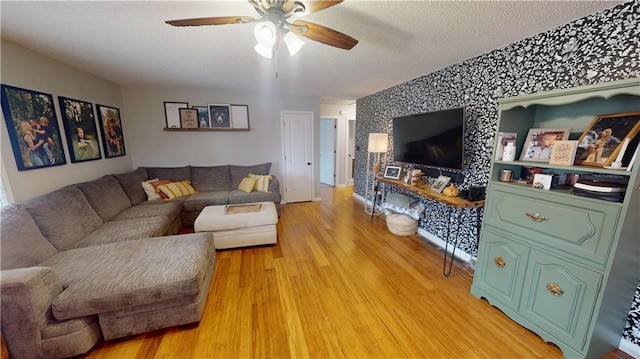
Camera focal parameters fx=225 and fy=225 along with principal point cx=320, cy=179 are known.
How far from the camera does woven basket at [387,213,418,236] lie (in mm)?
3314

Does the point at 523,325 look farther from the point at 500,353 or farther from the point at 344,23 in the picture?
the point at 344,23

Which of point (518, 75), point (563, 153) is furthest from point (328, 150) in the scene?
point (563, 153)

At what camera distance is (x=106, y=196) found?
283cm

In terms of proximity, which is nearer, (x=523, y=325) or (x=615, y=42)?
(x=615, y=42)

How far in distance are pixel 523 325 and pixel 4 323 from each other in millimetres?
3429

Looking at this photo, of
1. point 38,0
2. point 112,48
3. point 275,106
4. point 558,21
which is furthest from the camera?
point 275,106

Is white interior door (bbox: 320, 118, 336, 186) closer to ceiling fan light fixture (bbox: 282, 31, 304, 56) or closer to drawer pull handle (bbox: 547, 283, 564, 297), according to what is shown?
ceiling fan light fixture (bbox: 282, 31, 304, 56)

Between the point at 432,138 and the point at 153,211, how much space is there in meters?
3.75

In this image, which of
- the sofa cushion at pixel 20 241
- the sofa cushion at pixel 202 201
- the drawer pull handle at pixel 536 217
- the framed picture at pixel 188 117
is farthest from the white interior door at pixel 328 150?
the sofa cushion at pixel 20 241

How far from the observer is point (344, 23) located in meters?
1.75

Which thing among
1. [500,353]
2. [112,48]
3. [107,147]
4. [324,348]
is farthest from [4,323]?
[500,353]

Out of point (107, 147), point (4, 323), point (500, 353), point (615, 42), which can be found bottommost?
point (500, 353)

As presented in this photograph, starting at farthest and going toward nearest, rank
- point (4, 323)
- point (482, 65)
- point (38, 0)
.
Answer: point (482, 65)
point (38, 0)
point (4, 323)

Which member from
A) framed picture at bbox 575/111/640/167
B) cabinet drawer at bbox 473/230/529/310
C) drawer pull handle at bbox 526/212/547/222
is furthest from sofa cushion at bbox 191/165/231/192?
framed picture at bbox 575/111/640/167
